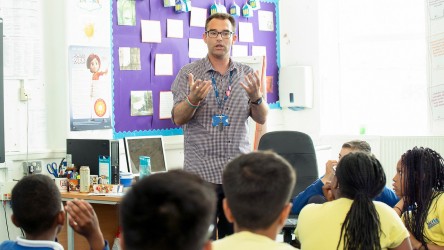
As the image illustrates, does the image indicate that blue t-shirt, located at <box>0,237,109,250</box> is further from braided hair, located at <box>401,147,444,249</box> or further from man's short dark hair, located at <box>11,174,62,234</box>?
braided hair, located at <box>401,147,444,249</box>

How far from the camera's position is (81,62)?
491 centimetres

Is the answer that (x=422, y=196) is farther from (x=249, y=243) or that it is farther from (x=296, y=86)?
(x=296, y=86)

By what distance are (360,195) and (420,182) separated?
0.68 metres

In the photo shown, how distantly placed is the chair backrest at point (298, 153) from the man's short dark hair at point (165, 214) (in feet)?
11.8

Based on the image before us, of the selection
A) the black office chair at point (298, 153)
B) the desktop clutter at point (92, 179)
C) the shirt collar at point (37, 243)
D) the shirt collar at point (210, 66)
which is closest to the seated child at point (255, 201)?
the shirt collar at point (37, 243)

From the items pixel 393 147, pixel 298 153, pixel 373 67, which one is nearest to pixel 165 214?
pixel 298 153

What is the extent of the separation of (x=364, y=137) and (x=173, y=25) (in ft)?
7.07

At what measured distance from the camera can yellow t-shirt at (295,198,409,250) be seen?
2.61 metres

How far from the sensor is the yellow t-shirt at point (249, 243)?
1.85 meters

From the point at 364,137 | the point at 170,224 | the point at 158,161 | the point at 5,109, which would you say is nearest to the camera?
the point at 170,224

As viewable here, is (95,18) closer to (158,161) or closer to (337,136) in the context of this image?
(158,161)

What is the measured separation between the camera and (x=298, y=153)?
4.85 meters

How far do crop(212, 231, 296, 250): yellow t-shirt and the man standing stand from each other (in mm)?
1732

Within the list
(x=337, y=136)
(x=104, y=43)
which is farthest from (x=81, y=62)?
(x=337, y=136)
